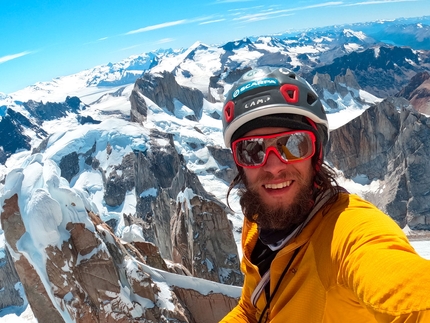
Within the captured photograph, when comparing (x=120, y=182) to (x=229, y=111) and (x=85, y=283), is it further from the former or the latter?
(x=229, y=111)

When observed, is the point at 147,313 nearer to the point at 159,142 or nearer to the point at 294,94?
the point at 294,94

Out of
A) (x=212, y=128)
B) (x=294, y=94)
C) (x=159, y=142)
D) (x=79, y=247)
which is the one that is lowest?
(x=212, y=128)

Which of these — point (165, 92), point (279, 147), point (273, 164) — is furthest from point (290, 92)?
point (165, 92)

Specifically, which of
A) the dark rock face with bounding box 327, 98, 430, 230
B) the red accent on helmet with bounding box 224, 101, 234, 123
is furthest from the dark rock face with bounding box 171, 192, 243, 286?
the dark rock face with bounding box 327, 98, 430, 230

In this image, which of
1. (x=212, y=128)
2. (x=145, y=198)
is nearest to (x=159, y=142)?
(x=145, y=198)

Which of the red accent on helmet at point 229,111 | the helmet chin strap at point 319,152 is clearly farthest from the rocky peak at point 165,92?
the helmet chin strap at point 319,152

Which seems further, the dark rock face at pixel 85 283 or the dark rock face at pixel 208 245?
the dark rock face at pixel 208 245

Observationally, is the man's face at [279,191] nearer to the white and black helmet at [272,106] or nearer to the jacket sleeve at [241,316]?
the white and black helmet at [272,106]

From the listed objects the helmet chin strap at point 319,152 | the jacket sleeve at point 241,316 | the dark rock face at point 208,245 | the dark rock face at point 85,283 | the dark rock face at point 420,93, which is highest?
the helmet chin strap at point 319,152
